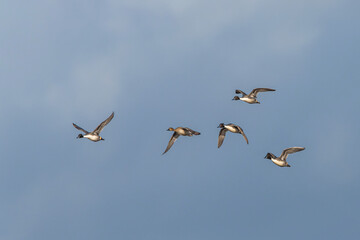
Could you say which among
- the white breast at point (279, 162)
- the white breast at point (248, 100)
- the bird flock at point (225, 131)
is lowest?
the white breast at point (279, 162)

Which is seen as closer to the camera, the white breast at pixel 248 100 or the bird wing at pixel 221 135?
the bird wing at pixel 221 135

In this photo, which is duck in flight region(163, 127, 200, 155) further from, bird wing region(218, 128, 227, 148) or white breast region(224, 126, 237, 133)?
bird wing region(218, 128, 227, 148)

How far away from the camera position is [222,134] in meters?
70.9

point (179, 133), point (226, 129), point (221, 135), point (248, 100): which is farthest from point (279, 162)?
point (248, 100)

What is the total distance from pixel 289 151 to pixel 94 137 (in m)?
24.0

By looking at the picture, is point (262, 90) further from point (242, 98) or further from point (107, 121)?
point (107, 121)

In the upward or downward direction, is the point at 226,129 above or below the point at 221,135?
above

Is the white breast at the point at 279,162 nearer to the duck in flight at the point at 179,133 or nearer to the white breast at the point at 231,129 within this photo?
the white breast at the point at 231,129

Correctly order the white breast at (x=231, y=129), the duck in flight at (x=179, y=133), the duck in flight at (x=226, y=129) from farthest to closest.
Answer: the white breast at (x=231, y=129), the duck in flight at (x=179, y=133), the duck in flight at (x=226, y=129)

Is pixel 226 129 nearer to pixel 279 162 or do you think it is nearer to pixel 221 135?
pixel 221 135

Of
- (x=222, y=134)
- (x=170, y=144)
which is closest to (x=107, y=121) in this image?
(x=170, y=144)

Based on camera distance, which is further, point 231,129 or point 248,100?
point 248,100

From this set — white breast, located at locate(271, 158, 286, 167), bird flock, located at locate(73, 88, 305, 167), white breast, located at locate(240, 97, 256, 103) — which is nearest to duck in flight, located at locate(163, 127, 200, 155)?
bird flock, located at locate(73, 88, 305, 167)

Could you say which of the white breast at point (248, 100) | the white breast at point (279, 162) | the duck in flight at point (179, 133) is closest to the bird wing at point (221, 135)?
the duck in flight at point (179, 133)
